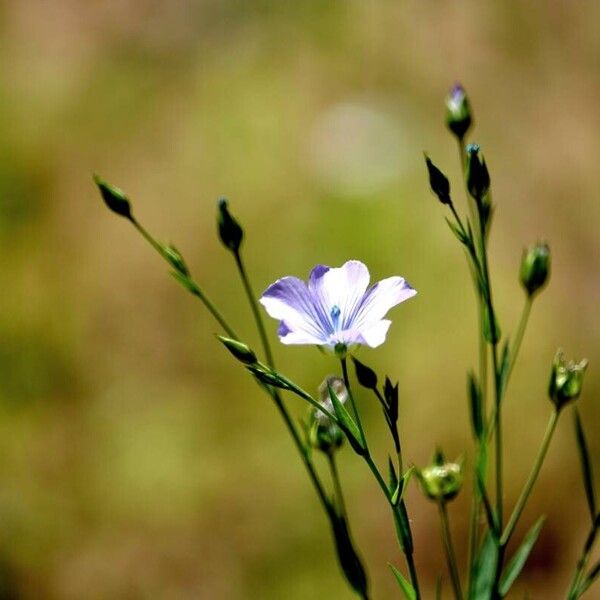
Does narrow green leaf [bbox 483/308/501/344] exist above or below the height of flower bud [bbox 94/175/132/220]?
below

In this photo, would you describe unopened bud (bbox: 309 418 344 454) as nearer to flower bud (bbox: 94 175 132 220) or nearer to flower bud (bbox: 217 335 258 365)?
flower bud (bbox: 217 335 258 365)

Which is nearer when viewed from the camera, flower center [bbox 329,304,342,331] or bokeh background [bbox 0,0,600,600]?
flower center [bbox 329,304,342,331]

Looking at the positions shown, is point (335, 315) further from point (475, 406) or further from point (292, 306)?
point (475, 406)

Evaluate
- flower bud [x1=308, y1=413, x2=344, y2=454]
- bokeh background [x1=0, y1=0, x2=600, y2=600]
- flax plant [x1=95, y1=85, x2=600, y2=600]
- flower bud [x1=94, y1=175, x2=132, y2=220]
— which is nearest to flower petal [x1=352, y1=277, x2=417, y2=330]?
flax plant [x1=95, y1=85, x2=600, y2=600]

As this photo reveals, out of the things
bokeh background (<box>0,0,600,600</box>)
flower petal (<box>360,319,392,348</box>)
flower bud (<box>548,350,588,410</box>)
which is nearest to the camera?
flower petal (<box>360,319,392,348</box>)

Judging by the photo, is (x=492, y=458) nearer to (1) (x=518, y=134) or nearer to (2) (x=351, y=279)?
(1) (x=518, y=134)

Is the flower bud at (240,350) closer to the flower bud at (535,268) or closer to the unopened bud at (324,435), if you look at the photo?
the unopened bud at (324,435)

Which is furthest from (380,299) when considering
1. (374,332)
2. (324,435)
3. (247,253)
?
(247,253)

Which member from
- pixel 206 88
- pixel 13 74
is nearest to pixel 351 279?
pixel 206 88
